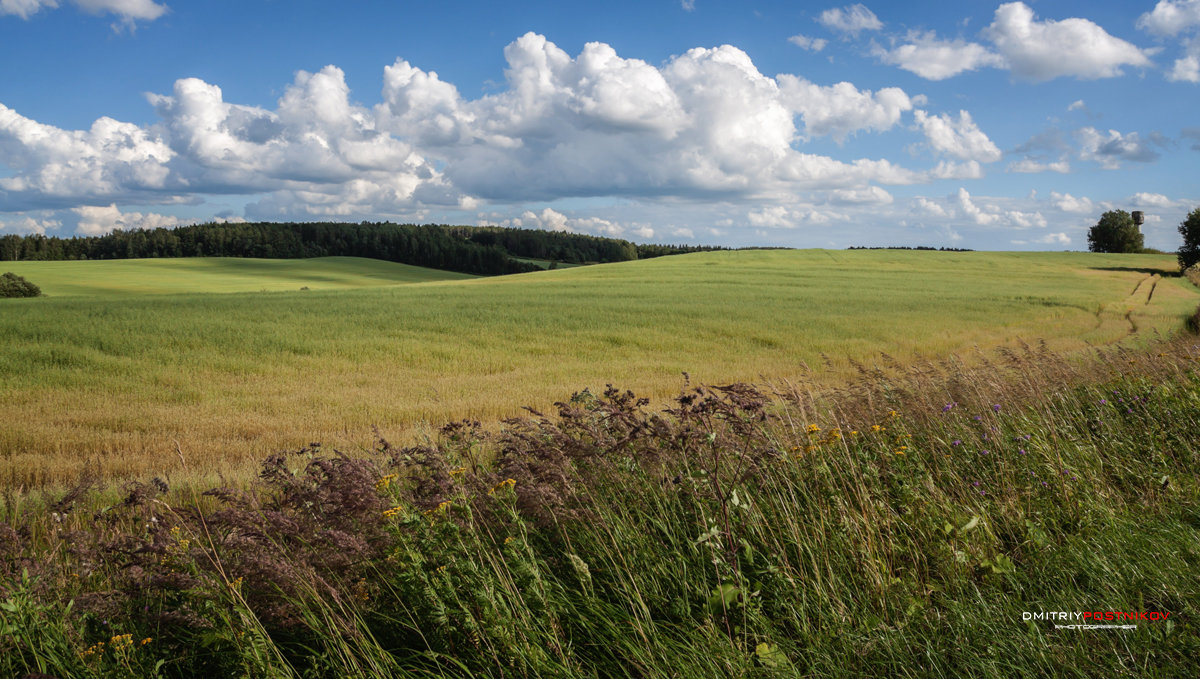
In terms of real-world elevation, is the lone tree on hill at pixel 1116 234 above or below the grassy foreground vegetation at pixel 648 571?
above

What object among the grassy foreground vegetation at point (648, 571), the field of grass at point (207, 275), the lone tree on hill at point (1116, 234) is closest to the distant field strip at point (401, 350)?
the grassy foreground vegetation at point (648, 571)

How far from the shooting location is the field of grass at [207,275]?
197 ft

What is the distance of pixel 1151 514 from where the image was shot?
4621 mm

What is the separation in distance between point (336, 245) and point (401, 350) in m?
117

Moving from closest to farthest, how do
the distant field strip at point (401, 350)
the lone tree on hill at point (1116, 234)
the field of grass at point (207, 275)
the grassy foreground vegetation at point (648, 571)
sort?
the grassy foreground vegetation at point (648, 571), the distant field strip at point (401, 350), the field of grass at point (207, 275), the lone tree on hill at point (1116, 234)

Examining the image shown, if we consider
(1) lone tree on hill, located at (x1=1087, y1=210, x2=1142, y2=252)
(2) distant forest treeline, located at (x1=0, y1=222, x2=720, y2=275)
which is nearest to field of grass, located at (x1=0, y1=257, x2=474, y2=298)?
(2) distant forest treeline, located at (x1=0, y1=222, x2=720, y2=275)

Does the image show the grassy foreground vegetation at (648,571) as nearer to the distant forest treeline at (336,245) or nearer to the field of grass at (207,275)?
the field of grass at (207,275)

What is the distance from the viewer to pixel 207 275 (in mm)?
74812

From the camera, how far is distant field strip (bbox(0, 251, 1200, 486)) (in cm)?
1133

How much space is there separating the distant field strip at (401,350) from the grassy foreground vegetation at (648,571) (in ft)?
14.3

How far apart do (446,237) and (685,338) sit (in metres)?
111

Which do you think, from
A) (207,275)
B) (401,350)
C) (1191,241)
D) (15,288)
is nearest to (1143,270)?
(1191,241)

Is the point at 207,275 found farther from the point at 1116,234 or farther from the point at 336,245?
the point at 1116,234

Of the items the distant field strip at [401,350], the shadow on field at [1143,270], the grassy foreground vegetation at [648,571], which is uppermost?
the shadow on field at [1143,270]
